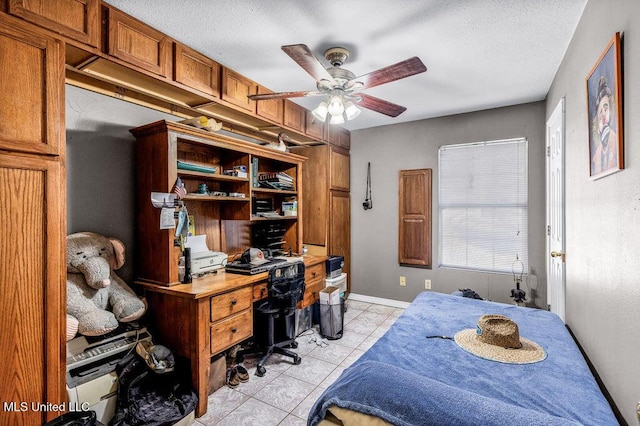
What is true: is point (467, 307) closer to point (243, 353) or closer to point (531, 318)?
point (531, 318)

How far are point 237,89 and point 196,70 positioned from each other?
42 cm

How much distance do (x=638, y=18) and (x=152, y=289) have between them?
2944mm

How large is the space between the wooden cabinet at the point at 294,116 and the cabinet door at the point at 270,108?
94mm

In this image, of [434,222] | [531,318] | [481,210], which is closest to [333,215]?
[434,222]

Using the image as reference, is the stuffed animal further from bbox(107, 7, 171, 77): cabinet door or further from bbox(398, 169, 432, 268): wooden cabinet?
bbox(398, 169, 432, 268): wooden cabinet

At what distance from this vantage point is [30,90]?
4.93 ft

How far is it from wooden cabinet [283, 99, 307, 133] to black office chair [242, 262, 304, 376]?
60.8 inches

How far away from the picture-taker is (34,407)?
1498 millimetres

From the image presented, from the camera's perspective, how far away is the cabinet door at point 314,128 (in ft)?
12.4

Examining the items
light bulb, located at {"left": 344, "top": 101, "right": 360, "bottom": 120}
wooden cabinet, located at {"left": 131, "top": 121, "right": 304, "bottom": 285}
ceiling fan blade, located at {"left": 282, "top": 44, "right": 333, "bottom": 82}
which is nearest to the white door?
light bulb, located at {"left": 344, "top": 101, "right": 360, "bottom": 120}

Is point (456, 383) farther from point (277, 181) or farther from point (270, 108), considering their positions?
point (270, 108)

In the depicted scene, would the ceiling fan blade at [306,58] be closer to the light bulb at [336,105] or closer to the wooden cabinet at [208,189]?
the light bulb at [336,105]

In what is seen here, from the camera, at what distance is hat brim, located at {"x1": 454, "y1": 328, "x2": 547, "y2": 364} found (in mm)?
Answer: 1500

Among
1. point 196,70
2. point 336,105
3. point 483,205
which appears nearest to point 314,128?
point 336,105
